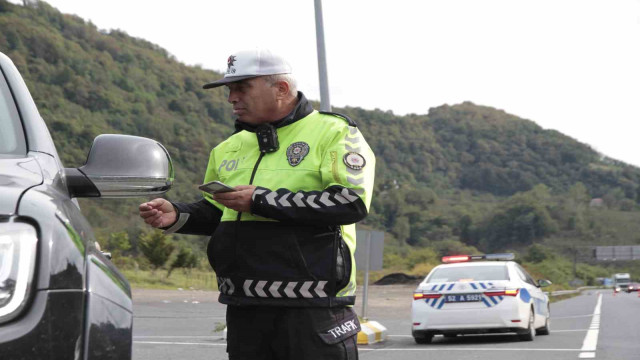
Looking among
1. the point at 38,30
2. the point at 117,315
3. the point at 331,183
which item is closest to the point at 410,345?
the point at 331,183

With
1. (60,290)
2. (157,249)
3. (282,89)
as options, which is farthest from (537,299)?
(157,249)

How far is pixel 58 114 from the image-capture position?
293ft

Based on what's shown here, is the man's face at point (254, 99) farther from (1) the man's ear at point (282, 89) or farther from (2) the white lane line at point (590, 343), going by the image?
(2) the white lane line at point (590, 343)

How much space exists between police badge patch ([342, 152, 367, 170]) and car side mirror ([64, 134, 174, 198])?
0.70 m

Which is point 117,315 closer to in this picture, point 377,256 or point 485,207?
point 377,256

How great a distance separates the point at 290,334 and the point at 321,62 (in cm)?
1153

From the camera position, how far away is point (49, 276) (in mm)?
2078

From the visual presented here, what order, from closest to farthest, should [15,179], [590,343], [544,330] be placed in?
[15,179] < [590,343] < [544,330]

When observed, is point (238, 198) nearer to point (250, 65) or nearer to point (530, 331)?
point (250, 65)

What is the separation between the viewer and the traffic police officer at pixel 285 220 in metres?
3.30

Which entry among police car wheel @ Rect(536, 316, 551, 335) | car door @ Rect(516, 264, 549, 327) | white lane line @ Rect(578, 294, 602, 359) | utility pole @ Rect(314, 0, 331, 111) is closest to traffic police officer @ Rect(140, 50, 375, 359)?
white lane line @ Rect(578, 294, 602, 359)

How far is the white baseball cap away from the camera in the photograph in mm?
3566

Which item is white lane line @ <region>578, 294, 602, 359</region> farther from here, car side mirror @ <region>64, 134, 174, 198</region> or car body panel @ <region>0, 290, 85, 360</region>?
car body panel @ <region>0, 290, 85, 360</region>

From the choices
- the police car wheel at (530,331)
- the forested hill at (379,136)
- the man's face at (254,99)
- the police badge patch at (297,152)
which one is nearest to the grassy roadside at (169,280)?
the forested hill at (379,136)
